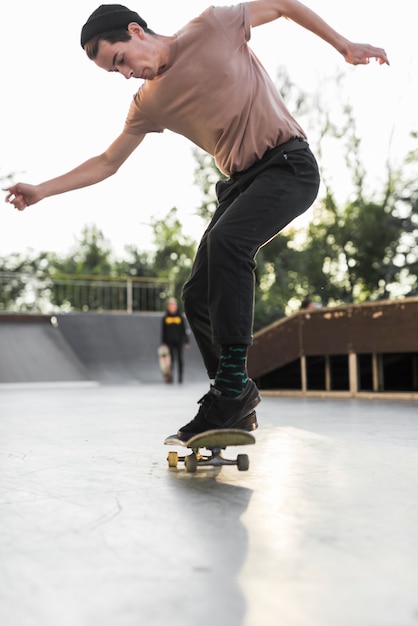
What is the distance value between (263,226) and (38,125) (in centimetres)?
1812

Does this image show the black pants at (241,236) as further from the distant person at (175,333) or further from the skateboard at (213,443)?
the distant person at (175,333)

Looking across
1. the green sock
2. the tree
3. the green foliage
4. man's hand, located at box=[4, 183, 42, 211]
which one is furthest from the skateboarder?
the tree

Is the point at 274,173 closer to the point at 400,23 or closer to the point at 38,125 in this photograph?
the point at 38,125

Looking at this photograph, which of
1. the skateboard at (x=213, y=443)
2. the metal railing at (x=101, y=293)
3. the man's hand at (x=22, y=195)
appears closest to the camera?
the skateboard at (x=213, y=443)

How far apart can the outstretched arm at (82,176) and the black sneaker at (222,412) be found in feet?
3.96

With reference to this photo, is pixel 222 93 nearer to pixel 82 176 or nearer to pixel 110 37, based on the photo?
pixel 110 37

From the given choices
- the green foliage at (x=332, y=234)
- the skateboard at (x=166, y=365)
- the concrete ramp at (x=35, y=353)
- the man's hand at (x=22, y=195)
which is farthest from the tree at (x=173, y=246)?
the man's hand at (x=22, y=195)

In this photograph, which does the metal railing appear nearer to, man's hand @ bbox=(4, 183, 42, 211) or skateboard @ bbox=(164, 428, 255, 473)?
man's hand @ bbox=(4, 183, 42, 211)

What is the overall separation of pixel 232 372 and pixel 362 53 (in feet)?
4.61

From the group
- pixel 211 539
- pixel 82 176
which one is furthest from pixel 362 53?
pixel 211 539

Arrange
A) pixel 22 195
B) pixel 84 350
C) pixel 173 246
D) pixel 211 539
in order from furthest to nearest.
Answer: pixel 173 246
pixel 84 350
pixel 22 195
pixel 211 539

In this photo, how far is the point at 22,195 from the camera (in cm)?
295

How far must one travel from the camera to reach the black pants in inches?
97.7

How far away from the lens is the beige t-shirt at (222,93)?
2.59 metres
